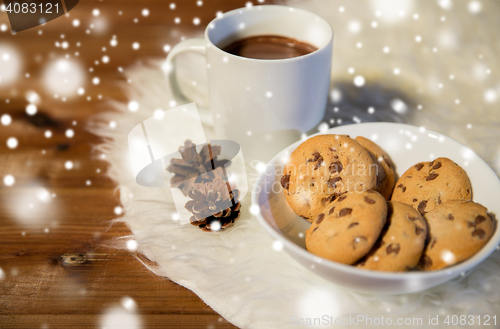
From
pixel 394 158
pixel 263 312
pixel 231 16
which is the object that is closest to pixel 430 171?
pixel 394 158

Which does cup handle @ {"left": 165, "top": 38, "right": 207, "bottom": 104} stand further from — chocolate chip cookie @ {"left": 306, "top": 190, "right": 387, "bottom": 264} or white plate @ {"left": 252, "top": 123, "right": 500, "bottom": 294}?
chocolate chip cookie @ {"left": 306, "top": 190, "right": 387, "bottom": 264}

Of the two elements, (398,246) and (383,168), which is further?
(383,168)

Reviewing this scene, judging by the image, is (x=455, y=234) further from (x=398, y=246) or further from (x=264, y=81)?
(x=264, y=81)

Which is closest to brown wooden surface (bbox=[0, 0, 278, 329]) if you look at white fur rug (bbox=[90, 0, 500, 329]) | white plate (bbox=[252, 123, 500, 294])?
white fur rug (bbox=[90, 0, 500, 329])

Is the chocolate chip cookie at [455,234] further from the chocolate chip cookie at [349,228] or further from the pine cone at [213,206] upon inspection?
the pine cone at [213,206]

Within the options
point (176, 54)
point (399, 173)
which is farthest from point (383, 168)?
point (176, 54)

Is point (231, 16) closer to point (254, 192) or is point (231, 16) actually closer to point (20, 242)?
point (254, 192)
